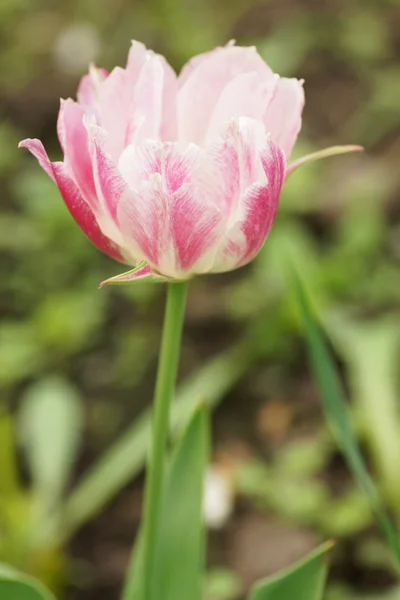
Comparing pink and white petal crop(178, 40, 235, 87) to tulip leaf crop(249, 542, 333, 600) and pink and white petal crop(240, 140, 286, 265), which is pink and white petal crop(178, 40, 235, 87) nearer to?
pink and white petal crop(240, 140, 286, 265)

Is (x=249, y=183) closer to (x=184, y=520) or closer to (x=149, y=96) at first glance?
(x=149, y=96)

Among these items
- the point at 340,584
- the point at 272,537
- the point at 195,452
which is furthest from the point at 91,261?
the point at 195,452

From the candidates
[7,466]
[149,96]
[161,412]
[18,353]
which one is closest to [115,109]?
[149,96]

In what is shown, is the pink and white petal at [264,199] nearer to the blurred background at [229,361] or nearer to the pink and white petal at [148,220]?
the pink and white petal at [148,220]

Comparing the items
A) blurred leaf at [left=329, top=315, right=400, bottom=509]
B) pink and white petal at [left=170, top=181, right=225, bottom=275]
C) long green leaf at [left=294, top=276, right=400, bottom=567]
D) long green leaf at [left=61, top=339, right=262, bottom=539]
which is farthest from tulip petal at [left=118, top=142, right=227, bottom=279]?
blurred leaf at [left=329, top=315, right=400, bottom=509]

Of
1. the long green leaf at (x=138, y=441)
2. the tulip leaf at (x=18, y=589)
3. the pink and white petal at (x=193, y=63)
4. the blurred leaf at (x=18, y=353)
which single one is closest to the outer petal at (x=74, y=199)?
the pink and white petal at (x=193, y=63)
